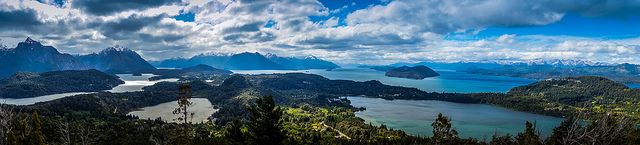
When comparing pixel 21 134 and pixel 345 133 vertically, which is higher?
pixel 21 134

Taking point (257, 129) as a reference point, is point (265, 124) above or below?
above

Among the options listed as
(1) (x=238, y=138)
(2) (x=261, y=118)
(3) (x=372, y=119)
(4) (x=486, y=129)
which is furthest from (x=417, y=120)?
(2) (x=261, y=118)

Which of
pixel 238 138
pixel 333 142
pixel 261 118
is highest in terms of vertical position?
pixel 261 118

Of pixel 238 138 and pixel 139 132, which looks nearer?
pixel 238 138

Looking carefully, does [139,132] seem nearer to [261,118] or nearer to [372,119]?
[261,118]

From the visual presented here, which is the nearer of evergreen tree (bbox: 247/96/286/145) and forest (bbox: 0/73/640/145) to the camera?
forest (bbox: 0/73/640/145)

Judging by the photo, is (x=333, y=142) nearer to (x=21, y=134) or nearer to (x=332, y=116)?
(x=332, y=116)

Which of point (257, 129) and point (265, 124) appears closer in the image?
point (265, 124)

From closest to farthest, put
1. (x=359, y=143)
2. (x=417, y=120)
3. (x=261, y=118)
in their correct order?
(x=261, y=118) → (x=359, y=143) → (x=417, y=120)

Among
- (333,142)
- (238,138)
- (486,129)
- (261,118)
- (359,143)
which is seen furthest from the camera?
(486,129)

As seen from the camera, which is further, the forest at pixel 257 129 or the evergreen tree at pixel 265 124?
the evergreen tree at pixel 265 124
